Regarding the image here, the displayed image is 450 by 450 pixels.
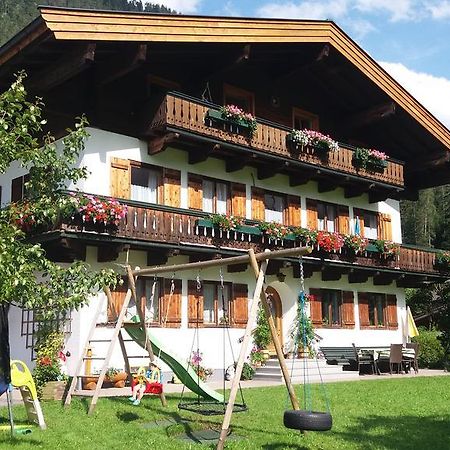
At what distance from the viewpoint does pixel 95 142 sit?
16.8 metres

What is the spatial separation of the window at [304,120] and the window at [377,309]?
6534 millimetres

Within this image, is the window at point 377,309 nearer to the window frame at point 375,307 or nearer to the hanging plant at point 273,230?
the window frame at point 375,307

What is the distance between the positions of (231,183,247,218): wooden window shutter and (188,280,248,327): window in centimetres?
221

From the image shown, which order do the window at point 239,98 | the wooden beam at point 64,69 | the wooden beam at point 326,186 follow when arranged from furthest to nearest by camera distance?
the wooden beam at point 326,186
the window at point 239,98
the wooden beam at point 64,69

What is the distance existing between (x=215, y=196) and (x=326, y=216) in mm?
5358

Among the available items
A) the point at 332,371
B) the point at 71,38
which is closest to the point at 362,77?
the point at 332,371

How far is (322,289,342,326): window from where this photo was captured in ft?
73.1

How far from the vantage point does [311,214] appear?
2248 cm

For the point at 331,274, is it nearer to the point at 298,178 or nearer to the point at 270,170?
the point at 298,178

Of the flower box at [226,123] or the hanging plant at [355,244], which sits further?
the hanging plant at [355,244]

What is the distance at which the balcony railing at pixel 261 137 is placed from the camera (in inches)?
672

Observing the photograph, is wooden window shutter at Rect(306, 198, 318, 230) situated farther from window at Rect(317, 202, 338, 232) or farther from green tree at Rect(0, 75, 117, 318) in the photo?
green tree at Rect(0, 75, 117, 318)

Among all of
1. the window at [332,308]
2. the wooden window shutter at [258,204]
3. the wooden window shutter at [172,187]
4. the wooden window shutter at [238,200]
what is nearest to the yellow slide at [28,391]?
the wooden window shutter at [172,187]

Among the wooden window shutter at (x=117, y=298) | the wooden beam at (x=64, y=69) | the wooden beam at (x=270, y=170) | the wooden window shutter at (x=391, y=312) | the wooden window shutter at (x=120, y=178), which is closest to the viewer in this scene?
the wooden beam at (x=64, y=69)
